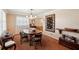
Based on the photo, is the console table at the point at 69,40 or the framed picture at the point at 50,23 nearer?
the console table at the point at 69,40

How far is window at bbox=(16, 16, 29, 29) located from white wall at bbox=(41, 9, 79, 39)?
361 millimetres

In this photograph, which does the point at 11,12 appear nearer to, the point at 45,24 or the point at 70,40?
the point at 45,24

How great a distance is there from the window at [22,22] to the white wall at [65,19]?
36cm

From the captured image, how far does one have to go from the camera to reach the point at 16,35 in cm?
219

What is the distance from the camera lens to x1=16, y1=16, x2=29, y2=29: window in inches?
86.3

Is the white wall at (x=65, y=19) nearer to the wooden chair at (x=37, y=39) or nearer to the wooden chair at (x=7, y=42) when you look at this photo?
the wooden chair at (x=37, y=39)

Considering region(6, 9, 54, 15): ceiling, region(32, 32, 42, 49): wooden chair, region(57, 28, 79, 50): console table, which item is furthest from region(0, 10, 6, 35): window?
region(57, 28, 79, 50): console table

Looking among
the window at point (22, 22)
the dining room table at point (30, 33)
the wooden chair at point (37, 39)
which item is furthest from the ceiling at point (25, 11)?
the wooden chair at point (37, 39)

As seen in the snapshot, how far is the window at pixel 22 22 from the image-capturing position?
2.19 metres
